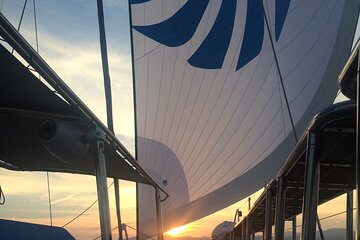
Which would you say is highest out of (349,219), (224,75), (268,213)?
(224,75)

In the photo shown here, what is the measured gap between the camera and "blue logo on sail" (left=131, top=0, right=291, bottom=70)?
1166 centimetres

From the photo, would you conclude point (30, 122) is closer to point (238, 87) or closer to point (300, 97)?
point (238, 87)

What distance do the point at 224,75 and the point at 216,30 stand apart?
111 cm

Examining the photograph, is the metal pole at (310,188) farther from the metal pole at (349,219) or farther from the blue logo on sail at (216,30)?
the blue logo on sail at (216,30)

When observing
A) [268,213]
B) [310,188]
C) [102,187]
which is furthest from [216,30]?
[310,188]

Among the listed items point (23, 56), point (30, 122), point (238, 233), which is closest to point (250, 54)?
point (238, 233)

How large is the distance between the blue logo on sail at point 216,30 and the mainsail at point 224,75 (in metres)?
0.02

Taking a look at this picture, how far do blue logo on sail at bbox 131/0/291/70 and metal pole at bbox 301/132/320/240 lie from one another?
321 inches

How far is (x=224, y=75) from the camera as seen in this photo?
1180 cm

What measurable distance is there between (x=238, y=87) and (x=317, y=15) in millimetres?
2727

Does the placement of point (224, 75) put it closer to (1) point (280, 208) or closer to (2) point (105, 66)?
(2) point (105, 66)

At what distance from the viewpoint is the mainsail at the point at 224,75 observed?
38.6 ft

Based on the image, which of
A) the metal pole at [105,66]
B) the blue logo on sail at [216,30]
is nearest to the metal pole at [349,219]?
the metal pole at [105,66]

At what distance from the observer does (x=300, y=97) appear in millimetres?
12312
